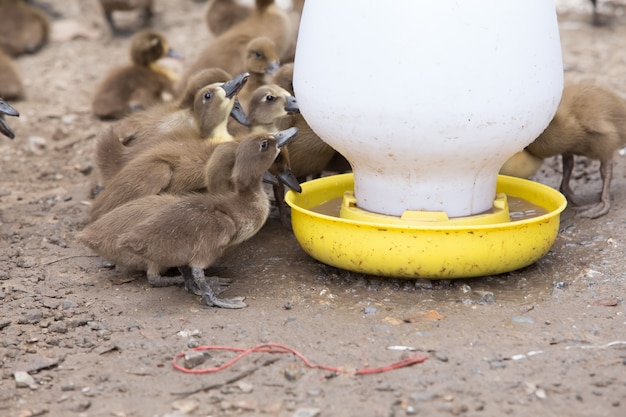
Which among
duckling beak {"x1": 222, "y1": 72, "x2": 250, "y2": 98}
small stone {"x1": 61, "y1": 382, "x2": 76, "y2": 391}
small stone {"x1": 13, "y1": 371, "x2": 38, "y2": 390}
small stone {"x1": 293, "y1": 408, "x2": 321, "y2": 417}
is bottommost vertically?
small stone {"x1": 13, "y1": 371, "x2": 38, "y2": 390}

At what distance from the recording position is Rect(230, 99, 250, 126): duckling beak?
18.8 feet

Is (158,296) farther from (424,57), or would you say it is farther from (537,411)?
(537,411)

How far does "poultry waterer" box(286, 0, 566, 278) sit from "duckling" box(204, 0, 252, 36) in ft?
16.6

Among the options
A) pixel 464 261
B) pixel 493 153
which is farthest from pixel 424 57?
pixel 464 261

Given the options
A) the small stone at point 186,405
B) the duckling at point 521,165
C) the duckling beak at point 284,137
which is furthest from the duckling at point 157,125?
the small stone at point 186,405

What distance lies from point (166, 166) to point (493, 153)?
1.69 metres

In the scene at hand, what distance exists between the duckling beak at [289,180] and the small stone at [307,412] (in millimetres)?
1876

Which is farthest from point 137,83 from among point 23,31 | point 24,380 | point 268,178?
point 24,380

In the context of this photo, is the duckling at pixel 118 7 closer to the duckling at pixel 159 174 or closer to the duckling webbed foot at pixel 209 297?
the duckling at pixel 159 174

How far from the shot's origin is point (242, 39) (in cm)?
772

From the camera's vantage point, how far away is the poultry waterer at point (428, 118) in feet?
13.7

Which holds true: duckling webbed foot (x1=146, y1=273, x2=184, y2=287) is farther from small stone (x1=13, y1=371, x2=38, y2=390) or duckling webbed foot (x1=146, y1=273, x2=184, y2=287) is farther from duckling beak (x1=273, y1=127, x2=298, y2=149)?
small stone (x1=13, y1=371, x2=38, y2=390)

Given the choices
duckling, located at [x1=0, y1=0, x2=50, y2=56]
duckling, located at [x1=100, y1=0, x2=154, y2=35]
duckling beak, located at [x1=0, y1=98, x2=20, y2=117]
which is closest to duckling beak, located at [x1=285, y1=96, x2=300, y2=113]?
duckling beak, located at [x1=0, y1=98, x2=20, y2=117]

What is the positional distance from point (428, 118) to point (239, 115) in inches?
71.3
